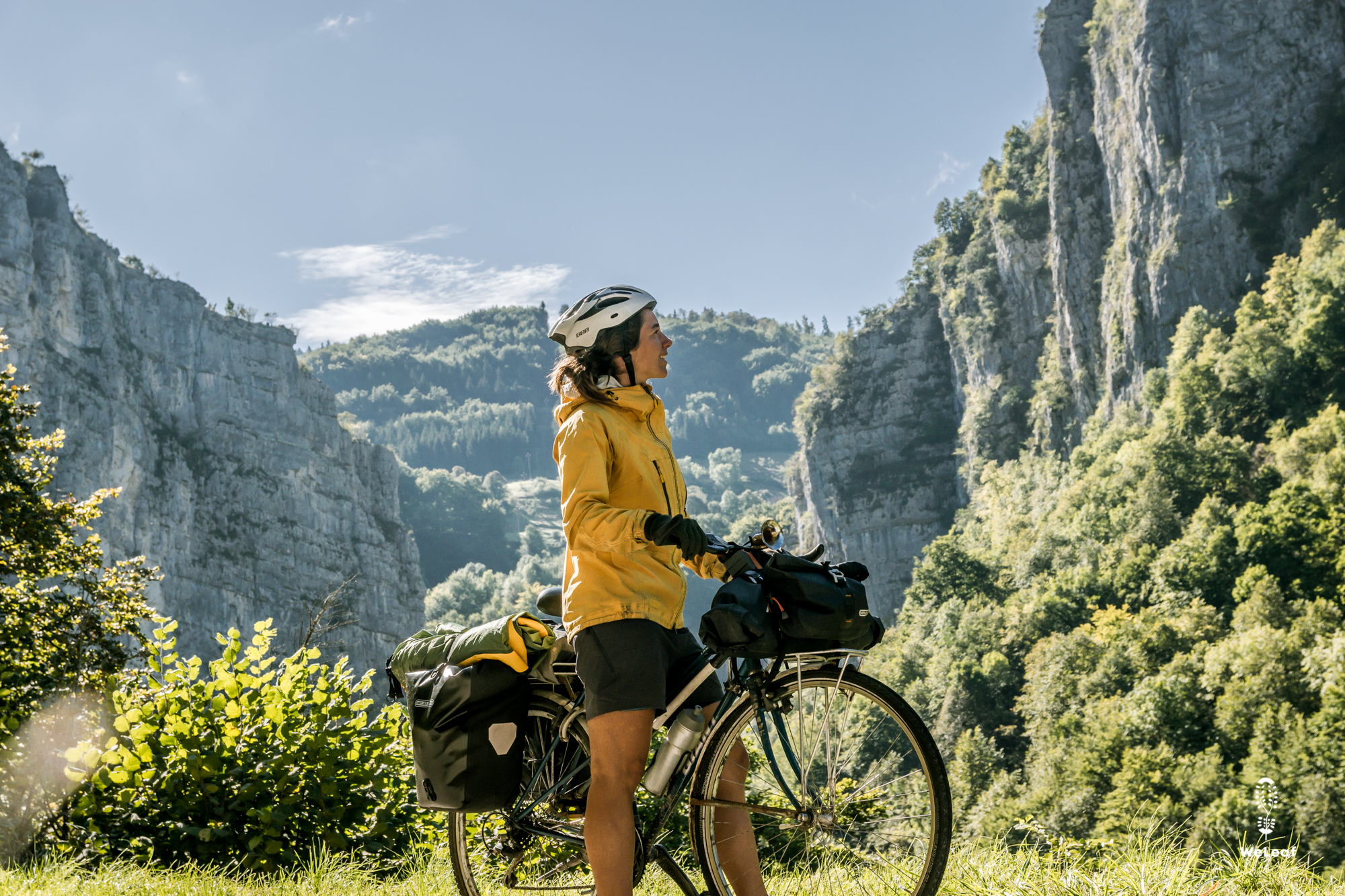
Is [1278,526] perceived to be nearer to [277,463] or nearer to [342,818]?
[342,818]

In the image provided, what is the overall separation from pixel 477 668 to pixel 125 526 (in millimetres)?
73629

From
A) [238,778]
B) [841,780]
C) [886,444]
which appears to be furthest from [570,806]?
[886,444]

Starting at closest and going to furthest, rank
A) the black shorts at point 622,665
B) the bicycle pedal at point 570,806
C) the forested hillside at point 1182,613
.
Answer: the black shorts at point 622,665, the bicycle pedal at point 570,806, the forested hillside at point 1182,613

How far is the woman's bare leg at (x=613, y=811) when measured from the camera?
250 centimetres

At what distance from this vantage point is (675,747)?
2.58 m

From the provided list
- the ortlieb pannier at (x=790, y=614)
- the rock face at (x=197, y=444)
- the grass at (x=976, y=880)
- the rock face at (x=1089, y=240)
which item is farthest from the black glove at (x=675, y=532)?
the rock face at (x=197, y=444)

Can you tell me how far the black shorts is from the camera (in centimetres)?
244

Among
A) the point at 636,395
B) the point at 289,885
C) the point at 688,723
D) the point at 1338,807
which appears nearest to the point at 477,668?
the point at 688,723

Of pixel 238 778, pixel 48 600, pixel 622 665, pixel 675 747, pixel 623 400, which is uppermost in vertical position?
pixel 623 400

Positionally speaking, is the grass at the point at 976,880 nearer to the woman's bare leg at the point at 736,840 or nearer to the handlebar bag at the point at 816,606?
the woman's bare leg at the point at 736,840

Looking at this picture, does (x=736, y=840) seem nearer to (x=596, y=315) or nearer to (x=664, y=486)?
(x=664, y=486)

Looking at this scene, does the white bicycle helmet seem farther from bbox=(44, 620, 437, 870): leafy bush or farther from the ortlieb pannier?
bbox=(44, 620, 437, 870): leafy bush

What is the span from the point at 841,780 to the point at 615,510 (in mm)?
1023

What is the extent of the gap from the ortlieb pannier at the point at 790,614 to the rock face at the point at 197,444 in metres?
58.2
